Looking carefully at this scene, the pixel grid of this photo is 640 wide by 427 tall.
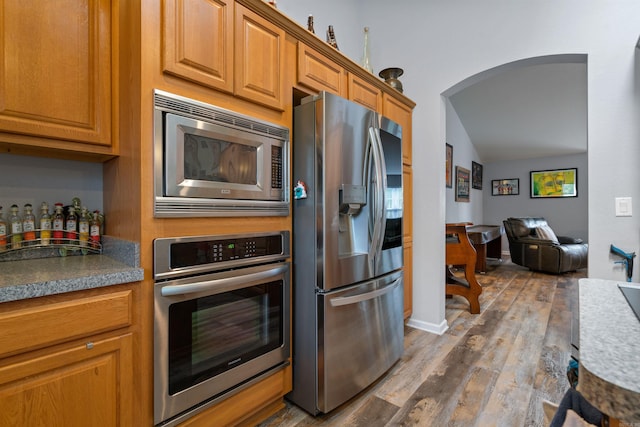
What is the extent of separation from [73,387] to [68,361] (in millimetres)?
94

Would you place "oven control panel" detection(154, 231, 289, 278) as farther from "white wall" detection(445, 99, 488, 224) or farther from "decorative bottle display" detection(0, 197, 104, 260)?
"white wall" detection(445, 99, 488, 224)

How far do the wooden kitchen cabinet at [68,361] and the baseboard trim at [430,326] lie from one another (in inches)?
91.9

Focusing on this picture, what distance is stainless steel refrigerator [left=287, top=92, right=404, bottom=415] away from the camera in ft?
5.08

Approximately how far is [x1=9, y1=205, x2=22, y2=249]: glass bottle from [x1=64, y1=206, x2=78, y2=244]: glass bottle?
153 millimetres

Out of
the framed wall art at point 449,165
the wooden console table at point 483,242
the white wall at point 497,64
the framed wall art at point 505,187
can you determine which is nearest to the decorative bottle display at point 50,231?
the white wall at point 497,64

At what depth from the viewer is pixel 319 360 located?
1.54 meters

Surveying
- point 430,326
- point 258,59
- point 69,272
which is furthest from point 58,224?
point 430,326

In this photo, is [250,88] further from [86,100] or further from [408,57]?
[408,57]

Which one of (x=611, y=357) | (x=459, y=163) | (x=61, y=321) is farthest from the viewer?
(x=459, y=163)

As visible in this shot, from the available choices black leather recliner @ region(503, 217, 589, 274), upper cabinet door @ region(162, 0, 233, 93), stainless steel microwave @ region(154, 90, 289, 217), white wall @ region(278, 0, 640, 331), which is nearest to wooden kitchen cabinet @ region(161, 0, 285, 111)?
upper cabinet door @ region(162, 0, 233, 93)

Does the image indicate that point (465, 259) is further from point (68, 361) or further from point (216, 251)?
point (68, 361)

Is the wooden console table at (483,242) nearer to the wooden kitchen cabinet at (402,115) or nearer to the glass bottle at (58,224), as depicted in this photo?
the wooden kitchen cabinet at (402,115)

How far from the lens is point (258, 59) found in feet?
4.77

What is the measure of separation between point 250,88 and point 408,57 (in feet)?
6.59
